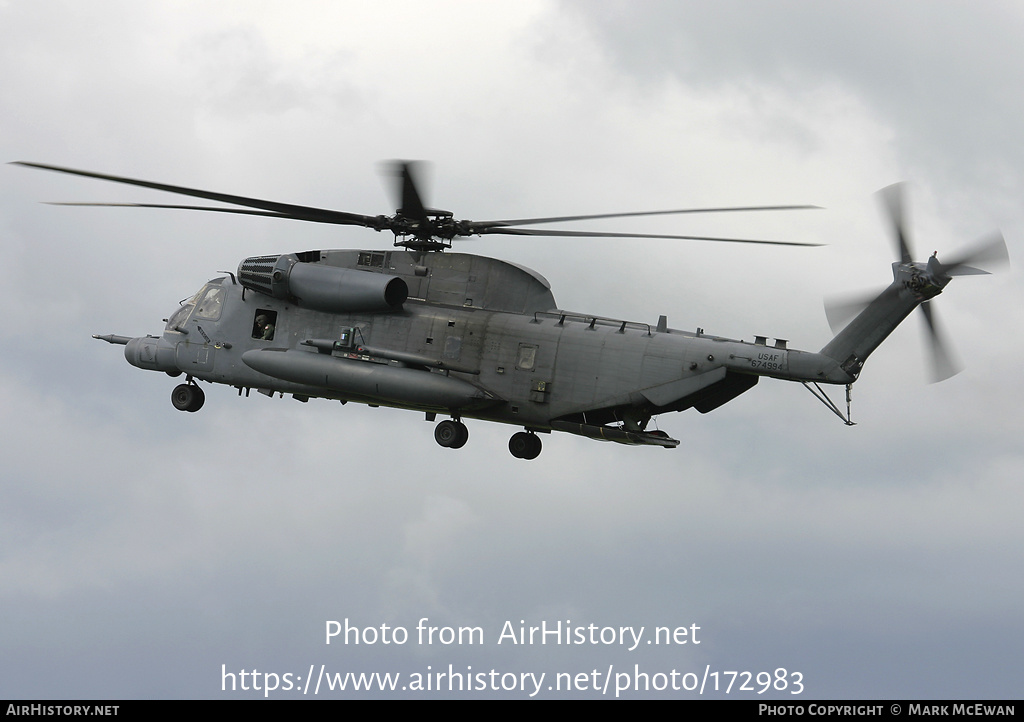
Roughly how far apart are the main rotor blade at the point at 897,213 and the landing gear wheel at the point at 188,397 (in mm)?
18175

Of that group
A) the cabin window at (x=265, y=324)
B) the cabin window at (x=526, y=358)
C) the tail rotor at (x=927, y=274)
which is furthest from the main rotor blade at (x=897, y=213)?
the cabin window at (x=265, y=324)

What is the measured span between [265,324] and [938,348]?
1603cm

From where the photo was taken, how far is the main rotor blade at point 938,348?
2817cm

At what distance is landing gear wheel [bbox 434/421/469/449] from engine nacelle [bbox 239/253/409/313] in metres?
3.07

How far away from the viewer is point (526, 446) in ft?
104

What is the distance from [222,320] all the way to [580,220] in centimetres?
1044

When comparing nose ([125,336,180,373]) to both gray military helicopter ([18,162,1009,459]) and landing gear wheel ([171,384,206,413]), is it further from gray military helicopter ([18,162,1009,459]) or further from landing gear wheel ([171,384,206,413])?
gray military helicopter ([18,162,1009,459])

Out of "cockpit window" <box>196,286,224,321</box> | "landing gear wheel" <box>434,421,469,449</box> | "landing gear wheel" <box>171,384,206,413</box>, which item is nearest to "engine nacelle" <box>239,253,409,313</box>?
"cockpit window" <box>196,286,224,321</box>

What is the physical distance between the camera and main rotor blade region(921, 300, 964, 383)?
28.2m

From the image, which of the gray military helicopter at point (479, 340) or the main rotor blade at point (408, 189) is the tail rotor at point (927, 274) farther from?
the main rotor blade at point (408, 189)

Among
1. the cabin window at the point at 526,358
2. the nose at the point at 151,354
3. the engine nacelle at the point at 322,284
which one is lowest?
the cabin window at the point at 526,358

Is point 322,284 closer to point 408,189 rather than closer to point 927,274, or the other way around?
point 408,189

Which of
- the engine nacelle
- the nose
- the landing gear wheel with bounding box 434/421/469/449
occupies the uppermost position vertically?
the engine nacelle

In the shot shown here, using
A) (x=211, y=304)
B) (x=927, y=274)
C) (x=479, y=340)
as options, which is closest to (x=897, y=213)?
(x=927, y=274)
